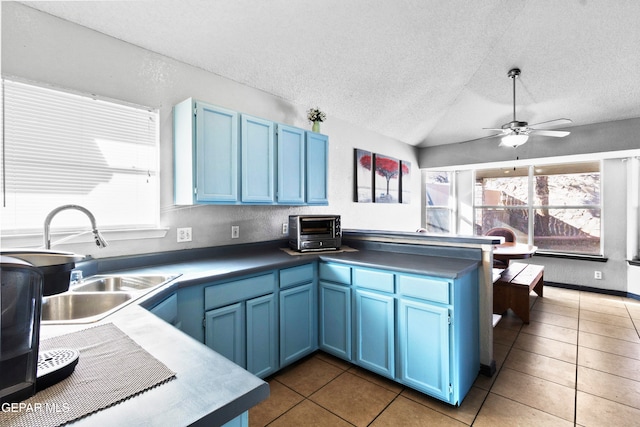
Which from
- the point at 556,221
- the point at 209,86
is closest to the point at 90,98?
the point at 209,86

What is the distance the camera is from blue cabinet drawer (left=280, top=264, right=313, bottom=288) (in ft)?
7.55

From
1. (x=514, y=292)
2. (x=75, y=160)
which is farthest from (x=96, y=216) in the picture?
(x=514, y=292)

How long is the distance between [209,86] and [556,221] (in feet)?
18.1

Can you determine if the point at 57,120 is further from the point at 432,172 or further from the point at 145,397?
the point at 432,172

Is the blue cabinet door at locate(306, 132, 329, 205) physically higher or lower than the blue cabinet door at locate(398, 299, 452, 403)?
higher

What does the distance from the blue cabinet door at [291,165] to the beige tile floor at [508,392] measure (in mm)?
1425

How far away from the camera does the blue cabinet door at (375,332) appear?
215 centimetres

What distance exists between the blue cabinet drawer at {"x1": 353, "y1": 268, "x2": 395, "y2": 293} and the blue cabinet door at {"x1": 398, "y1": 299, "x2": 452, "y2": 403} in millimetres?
138

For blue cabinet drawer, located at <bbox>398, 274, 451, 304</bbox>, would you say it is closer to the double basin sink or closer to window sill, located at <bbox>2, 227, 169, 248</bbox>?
the double basin sink

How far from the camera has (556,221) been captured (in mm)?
5023

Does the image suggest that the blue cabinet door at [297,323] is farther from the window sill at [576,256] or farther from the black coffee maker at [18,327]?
the window sill at [576,256]

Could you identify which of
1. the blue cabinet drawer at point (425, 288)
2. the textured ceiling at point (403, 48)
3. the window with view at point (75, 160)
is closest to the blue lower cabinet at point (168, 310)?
the window with view at point (75, 160)

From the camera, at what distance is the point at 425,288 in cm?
198

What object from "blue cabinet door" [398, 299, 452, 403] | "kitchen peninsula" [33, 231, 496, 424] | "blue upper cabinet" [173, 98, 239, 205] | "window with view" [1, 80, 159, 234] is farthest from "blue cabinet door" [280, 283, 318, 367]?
"window with view" [1, 80, 159, 234]
